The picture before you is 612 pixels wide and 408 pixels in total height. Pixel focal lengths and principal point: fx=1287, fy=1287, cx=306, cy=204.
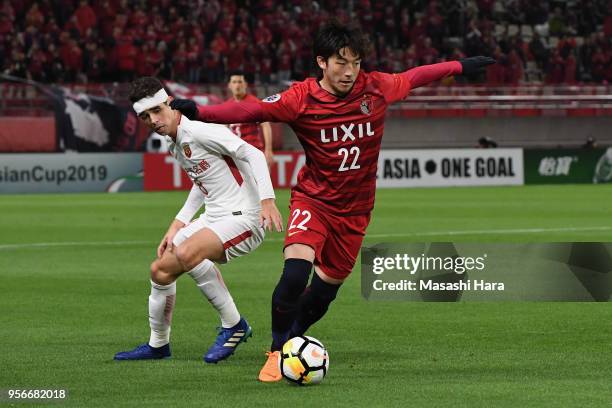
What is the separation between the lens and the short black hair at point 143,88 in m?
7.72

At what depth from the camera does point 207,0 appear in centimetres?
3459

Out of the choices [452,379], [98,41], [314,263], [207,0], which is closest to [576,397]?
[452,379]

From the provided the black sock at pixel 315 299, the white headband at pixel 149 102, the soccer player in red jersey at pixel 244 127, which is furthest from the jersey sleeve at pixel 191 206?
the soccer player in red jersey at pixel 244 127

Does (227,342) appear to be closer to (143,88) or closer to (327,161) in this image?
(327,161)

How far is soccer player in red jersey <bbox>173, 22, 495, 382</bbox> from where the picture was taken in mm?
7121

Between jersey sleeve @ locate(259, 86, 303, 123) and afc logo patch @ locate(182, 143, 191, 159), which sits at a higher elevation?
jersey sleeve @ locate(259, 86, 303, 123)

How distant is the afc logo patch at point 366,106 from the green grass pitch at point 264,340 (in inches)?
58.6

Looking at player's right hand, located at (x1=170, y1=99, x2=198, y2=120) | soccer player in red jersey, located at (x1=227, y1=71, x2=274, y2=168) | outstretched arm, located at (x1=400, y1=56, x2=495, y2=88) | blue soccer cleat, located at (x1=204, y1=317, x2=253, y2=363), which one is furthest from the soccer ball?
soccer player in red jersey, located at (x1=227, y1=71, x2=274, y2=168)

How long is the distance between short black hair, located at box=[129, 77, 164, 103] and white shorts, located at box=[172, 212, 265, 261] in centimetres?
87

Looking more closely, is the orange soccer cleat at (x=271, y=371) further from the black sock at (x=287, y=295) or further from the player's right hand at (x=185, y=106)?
the player's right hand at (x=185, y=106)

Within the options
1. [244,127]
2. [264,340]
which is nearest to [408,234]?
[244,127]

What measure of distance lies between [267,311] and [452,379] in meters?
3.53

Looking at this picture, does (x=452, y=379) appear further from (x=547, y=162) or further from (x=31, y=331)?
(x=547, y=162)

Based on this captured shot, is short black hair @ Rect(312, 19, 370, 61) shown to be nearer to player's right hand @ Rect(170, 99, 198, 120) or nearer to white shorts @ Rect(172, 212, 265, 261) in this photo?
player's right hand @ Rect(170, 99, 198, 120)
